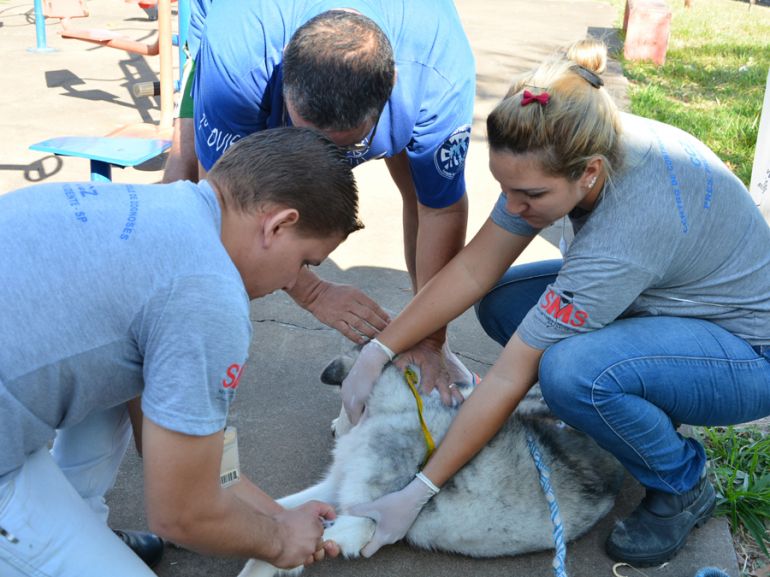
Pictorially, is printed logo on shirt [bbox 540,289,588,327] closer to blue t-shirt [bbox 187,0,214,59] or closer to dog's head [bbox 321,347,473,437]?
dog's head [bbox 321,347,473,437]

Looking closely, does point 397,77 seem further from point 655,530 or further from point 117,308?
point 655,530

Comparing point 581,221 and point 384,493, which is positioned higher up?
point 581,221

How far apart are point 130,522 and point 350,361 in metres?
0.89

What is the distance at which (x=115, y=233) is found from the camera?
1.58 meters

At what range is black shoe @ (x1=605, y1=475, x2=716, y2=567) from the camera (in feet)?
7.70

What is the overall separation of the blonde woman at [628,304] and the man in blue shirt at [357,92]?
0.40 m

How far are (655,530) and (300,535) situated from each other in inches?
41.8

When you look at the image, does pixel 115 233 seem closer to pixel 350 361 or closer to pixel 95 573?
pixel 95 573

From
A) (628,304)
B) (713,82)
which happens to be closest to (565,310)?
(628,304)

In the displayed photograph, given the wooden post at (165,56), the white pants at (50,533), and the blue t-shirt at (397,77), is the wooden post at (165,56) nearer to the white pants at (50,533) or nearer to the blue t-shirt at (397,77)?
the blue t-shirt at (397,77)

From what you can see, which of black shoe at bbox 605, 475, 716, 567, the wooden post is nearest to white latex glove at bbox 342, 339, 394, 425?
black shoe at bbox 605, 475, 716, 567

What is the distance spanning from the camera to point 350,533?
89.0 inches

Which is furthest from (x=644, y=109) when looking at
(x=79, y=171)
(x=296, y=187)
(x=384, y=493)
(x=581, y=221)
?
(x=296, y=187)

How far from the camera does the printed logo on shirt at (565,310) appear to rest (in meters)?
2.23
